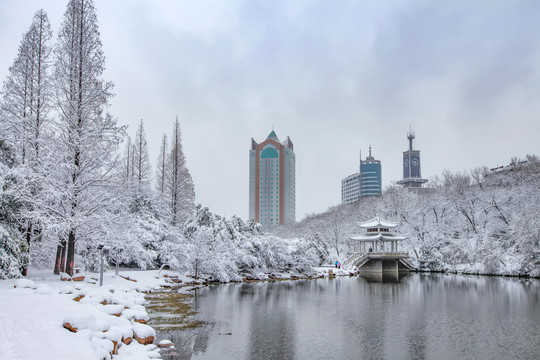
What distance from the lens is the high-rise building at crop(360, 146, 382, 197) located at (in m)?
181

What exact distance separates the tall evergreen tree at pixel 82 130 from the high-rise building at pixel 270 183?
13520 centimetres

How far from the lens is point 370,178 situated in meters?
182

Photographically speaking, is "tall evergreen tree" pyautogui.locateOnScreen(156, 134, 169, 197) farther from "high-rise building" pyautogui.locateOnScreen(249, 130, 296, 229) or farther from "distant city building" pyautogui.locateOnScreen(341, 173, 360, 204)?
"distant city building" pyautogui.locateOnScreen(341, 173, 360, 204)

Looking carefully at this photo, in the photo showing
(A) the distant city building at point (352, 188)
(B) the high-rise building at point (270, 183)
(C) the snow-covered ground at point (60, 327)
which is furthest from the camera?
(A) the distant city building at point (352, 188)

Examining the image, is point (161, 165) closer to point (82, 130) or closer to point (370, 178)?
point (82, 130)

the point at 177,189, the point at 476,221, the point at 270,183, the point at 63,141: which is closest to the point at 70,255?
the point at 63,141

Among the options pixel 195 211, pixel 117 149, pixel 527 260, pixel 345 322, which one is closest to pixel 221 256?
pixel 195 211

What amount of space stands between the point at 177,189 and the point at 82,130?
2387 cm

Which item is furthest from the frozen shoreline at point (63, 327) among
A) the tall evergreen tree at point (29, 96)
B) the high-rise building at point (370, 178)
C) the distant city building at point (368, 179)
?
the high-rise building at point (370, 178)

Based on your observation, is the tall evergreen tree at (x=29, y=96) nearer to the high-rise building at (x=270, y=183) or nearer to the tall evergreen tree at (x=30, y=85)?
the tall evergreen tree at (x=30, y=85)

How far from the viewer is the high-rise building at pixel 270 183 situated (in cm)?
15575

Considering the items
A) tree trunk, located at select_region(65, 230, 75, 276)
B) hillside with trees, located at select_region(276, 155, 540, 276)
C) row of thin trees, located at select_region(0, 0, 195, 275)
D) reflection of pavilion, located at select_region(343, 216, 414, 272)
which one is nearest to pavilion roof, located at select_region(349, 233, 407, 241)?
reflection of pavilion, located at select_region(343, 216, 414, 272)

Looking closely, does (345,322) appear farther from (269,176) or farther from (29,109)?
(269,176)

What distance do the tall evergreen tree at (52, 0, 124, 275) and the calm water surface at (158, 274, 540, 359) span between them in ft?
21.4
